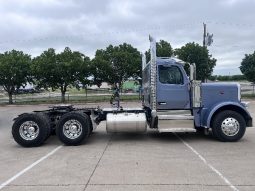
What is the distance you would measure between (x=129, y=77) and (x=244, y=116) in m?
28.3

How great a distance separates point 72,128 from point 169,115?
115 inches

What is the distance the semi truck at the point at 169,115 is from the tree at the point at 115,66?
86.1ft

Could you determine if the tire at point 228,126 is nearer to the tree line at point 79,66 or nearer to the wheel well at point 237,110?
the wheel well at point 237,110

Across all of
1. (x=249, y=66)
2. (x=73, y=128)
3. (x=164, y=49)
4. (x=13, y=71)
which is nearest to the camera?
Answer: (x=73, y=128)

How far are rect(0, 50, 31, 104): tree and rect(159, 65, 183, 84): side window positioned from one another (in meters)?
28.3

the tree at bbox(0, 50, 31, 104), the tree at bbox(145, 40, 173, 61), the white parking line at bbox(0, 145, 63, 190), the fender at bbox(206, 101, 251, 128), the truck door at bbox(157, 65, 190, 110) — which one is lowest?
the white parking line at bbox(0, 145, 63, 190)

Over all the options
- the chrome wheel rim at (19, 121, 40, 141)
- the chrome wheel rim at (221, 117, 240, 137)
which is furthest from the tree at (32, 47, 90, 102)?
the chrome wheel rim at (221, 117, 240, 137)

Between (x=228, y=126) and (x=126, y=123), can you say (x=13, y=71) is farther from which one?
(x=228, y=126)

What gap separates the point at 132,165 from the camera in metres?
9.19

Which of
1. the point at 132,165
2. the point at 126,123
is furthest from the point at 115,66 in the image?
the point at 132,165

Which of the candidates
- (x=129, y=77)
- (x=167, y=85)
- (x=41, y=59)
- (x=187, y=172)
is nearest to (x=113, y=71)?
(x=129, y=77)

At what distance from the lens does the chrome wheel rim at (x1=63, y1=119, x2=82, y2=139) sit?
12.5 m

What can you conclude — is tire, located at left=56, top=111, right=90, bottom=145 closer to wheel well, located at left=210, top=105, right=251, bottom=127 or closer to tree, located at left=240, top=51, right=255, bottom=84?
wheel well, located at left=210, top=105, right=251, bottom=127

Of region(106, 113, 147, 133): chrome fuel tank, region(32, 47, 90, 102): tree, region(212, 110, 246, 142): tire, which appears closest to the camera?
region(212, 110, 246, 142): tire
